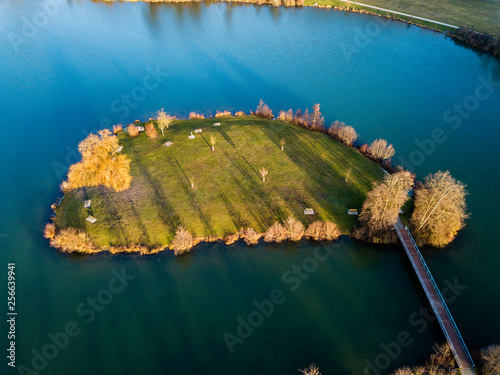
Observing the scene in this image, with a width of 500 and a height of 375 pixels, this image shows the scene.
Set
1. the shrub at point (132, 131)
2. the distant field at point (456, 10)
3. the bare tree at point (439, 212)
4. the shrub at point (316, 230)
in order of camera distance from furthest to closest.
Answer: the distant field at point (456, 10) → the shrub at point (132, 131) → the shrub at point (316, 230) → the bare tree at point (439, 212)

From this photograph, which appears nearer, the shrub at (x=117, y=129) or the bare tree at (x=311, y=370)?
the bare tree at (x=311, y=370)

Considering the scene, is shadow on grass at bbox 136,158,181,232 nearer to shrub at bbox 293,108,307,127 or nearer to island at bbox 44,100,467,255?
island at bbox 44,100,467,255

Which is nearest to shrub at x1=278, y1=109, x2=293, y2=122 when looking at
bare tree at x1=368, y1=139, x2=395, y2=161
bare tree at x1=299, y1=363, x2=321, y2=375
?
bare tree at x1=368, y1=139, x2=395, y2=161

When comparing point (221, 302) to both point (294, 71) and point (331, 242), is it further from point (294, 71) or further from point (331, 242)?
point (294, 71)

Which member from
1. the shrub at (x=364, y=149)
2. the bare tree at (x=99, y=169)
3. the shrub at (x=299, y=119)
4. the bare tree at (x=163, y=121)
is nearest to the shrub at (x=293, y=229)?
the shrub at (x=364, y=149)

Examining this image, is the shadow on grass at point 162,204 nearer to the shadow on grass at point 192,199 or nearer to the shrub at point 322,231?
the shadow on grass at point 192,199
